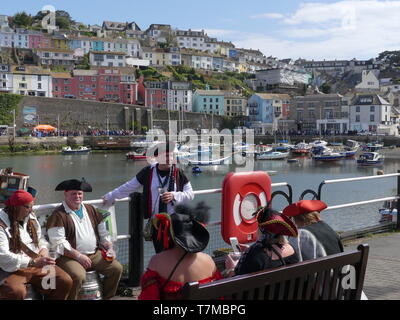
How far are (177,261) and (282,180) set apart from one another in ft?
129

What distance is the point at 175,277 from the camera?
318 cm

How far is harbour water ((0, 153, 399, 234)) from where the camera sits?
20.4m

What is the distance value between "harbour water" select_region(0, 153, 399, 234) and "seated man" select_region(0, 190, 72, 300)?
13.7 m

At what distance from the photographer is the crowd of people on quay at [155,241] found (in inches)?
128

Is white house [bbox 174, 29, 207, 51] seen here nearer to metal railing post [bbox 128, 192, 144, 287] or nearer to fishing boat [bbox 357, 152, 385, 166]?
fishing boat [bbox 357, 152, 385, 166]

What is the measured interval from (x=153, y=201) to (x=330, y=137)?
85.8 meters

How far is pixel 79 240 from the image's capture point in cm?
474

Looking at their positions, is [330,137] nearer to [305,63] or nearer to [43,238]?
[43,238]

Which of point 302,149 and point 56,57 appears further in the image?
point 56,57

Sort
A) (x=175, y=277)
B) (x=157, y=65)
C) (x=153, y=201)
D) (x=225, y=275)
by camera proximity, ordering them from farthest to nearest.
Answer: (x=157, y=65) → (x=153, y=201) → (x=225, y=275) → (x=175, y=277)

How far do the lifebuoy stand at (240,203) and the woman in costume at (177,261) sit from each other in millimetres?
2408

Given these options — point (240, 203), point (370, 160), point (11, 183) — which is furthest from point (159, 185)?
point (370, 160)

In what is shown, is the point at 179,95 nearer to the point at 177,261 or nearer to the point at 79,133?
the point at 79,133
